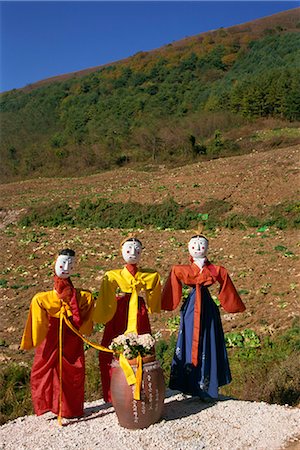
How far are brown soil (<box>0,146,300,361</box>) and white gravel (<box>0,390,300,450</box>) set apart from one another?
3.56m

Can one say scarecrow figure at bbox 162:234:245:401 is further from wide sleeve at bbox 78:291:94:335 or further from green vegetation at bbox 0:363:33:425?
green vegetation at bbox 0:363:33:425

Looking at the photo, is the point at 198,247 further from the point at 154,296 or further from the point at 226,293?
the point at 154,296

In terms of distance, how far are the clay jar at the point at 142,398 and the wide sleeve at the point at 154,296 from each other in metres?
0.60

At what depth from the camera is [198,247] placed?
5578mm

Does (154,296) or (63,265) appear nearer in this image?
(63,265)

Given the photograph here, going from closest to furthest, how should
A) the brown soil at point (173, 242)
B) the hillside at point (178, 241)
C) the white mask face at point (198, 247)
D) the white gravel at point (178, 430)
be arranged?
the white gravel at point (178, 430), the white mask face at point (198, 247), the hillside at point (178, 241), the brown soil at point (173, 242)

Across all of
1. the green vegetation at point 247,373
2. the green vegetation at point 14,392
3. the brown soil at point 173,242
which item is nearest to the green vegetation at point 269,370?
the green vegetation at point 247,373

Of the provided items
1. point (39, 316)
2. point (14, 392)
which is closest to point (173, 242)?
point (14, 392)

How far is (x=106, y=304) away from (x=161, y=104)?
54119mm

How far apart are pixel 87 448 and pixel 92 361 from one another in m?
3.39

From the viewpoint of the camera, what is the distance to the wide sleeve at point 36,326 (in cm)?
523

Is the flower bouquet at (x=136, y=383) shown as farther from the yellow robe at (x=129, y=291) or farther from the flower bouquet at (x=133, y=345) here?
the yellow robe at (x=129, y=291)

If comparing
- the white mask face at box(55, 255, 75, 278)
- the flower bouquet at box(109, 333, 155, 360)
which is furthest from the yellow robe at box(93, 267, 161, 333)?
the white mask face at box(55, 255, 75, 278)

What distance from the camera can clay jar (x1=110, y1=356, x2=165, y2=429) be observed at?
495 cm
